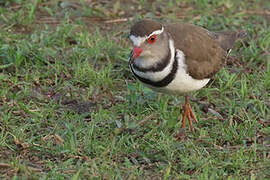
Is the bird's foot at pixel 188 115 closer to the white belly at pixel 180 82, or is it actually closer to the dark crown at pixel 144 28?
the white belly at pixel 180 82

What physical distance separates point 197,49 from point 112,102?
1.11 m

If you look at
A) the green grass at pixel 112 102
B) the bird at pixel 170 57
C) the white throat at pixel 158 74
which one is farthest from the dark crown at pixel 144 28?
the green grass at pixel 112 102

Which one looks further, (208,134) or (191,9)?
(191,9)

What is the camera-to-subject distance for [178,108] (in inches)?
230

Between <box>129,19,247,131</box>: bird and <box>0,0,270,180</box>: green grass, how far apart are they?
1.49 feet

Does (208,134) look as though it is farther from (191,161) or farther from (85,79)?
(85,79)

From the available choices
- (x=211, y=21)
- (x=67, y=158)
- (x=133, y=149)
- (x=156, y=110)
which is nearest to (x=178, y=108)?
(x=156, y=110)

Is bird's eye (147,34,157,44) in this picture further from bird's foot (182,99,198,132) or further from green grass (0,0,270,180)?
bird's foot (182,99,198,132)

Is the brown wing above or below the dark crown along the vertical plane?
below

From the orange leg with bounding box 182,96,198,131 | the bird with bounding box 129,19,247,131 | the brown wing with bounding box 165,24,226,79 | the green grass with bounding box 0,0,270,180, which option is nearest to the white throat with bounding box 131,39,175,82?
the bird with bounding box 129,19,247,131

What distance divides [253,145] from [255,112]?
84 cm

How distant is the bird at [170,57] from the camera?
4.91 metres

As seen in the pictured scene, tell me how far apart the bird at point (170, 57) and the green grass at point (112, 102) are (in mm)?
A: 455

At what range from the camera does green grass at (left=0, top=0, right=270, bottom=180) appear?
15.3 feet
